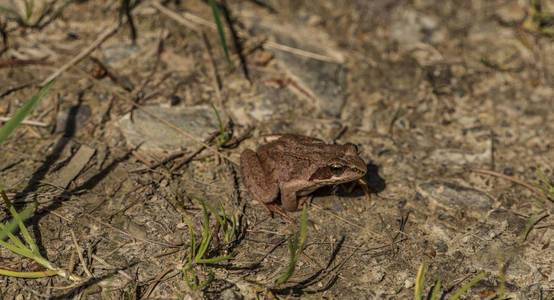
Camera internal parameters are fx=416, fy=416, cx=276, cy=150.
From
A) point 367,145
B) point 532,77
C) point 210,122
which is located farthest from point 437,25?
point 210,122

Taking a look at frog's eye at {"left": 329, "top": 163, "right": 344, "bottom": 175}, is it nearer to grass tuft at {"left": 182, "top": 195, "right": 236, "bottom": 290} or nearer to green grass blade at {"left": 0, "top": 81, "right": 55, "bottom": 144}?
grass tuft at {"left": 182, "top": 195, "right": 236, "bottom": 290}

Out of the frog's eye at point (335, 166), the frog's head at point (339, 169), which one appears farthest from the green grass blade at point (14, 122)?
the frog's eye at point (335, 166)

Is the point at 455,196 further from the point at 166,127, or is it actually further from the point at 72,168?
the point at 72,168

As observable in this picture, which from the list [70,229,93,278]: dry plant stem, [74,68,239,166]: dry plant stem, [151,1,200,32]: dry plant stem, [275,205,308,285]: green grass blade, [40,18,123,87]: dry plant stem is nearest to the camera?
[275,205,308,285]: green grass blade

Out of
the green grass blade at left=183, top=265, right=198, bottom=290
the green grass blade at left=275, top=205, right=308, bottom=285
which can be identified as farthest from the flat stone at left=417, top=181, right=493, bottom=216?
the green grass blade at left=183, top=265, right=198, bottom=290

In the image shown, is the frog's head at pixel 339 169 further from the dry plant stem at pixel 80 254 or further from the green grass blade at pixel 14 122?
the green grass blade at pixel 14 122

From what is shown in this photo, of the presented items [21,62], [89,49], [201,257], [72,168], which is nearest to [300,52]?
[89,49]
